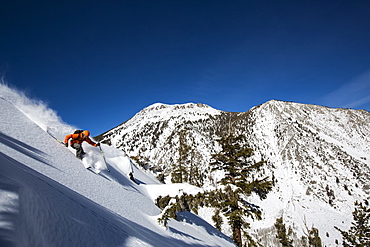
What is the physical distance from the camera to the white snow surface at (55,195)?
5.58 feet

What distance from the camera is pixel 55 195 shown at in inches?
110

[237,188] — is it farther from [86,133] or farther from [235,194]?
[86,133]

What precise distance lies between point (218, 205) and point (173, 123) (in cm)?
10086

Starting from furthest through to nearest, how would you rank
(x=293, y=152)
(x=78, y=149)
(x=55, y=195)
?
(x=293, y=152), (x=78, y=149), (x=55, y=195)

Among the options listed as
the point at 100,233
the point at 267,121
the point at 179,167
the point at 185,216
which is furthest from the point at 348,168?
the point at 100,233

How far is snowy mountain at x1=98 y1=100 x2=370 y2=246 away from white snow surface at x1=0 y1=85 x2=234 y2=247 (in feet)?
48.3

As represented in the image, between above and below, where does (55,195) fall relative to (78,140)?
below

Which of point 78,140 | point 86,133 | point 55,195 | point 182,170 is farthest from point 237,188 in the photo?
point 55,195

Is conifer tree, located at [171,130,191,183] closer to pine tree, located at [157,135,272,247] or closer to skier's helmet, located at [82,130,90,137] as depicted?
pine tree, located at [157,135,272,247]

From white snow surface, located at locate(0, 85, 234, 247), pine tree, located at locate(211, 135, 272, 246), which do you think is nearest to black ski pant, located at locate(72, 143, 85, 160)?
white snow surface, located at locate(0, 85, 234, 247)

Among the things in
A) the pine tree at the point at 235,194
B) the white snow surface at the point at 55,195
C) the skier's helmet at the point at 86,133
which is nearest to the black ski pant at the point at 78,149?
the white snow surface at the point at 55,195

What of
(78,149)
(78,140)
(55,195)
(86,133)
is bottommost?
(55,195)

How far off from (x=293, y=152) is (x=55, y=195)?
86.3m

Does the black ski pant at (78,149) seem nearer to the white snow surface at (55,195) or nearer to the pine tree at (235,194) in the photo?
the white snow surface at (55,195)
